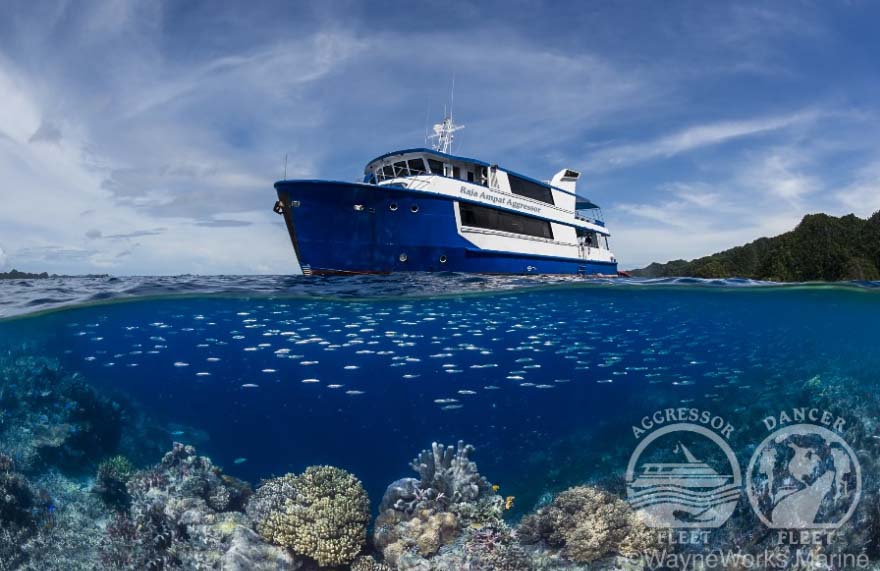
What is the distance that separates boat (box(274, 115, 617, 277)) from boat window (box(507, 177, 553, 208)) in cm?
6

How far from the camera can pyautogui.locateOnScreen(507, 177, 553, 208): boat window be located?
714 inches

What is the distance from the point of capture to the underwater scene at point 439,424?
7.43 metres

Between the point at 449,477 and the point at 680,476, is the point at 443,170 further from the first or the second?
the point at 680,476

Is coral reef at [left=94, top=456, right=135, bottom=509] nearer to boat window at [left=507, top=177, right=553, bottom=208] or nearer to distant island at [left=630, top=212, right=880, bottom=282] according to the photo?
boat window at [left=507, top=177, right=553, bottom=208]

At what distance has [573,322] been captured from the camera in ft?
54.0

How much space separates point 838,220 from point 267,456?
Result: 150ft

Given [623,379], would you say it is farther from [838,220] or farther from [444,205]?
[838,220]

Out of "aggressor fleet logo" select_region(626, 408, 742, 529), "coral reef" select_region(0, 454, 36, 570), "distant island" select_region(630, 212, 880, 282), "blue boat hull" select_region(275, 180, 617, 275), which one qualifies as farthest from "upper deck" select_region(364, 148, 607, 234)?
"distant island" select_region(630, 212, 880, 282)

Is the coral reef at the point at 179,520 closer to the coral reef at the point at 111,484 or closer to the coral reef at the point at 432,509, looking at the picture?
the coral reef at the point at 111,484

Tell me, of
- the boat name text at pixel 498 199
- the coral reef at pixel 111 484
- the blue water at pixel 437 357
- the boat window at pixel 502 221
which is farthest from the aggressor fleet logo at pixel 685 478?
the coral reef at pixel 111 484

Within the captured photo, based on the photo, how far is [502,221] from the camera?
54.5 feet

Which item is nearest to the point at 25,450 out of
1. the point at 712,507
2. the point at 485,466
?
the point at 485,466

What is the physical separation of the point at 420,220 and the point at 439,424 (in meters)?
8.29

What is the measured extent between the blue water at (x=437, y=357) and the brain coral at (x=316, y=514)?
6.14 m
